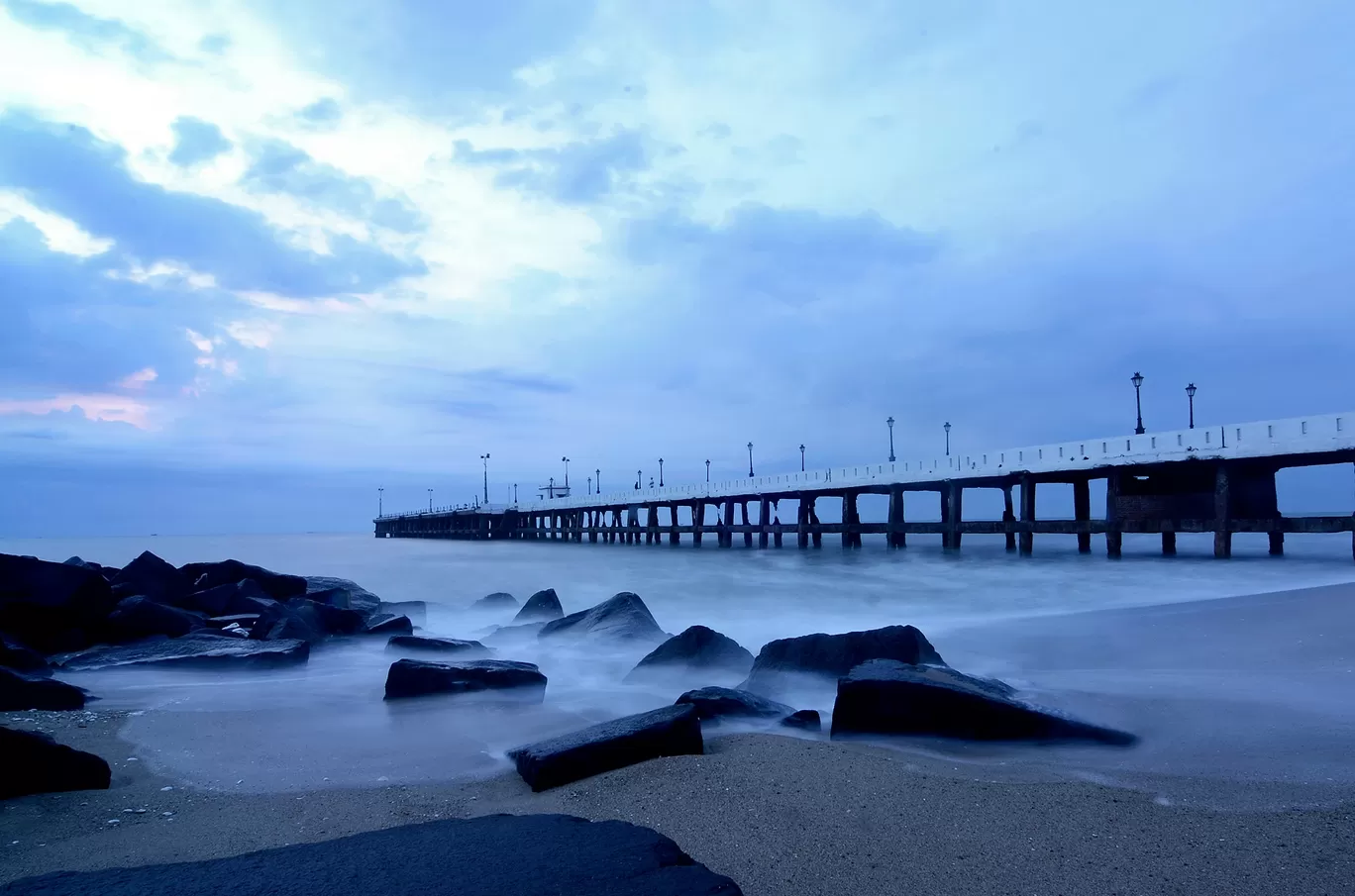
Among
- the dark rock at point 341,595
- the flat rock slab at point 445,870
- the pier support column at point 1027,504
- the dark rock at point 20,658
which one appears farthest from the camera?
the pier support column at point 1027,504

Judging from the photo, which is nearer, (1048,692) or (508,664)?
(1048,692)

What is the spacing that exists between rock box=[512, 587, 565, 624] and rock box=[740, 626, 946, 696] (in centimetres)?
604

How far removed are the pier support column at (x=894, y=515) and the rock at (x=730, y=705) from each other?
2594cm

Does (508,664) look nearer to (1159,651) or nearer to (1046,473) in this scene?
(1159,651)

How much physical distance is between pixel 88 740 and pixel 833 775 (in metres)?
4.88

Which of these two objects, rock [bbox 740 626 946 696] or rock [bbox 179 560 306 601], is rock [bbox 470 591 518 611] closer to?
rock [bbox 179 560 306 601]

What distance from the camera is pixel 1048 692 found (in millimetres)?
7023

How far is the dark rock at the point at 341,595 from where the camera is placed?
46.2ft

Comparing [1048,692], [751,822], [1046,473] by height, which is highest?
[1046,473]

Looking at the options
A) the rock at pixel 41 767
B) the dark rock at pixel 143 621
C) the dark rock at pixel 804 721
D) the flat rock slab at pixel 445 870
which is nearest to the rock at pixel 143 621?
the dark rock at pixel 143 621

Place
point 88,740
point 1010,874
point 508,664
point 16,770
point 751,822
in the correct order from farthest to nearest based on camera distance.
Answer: point 508,664 < point 88,740 < point 16,770 < point 751,822 < point 1010,874

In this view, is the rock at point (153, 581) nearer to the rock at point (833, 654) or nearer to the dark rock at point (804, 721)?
the rock at point (833, 654)

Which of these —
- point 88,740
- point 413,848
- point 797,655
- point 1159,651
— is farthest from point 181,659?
point 1159,651

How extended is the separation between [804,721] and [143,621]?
8.58 metres
